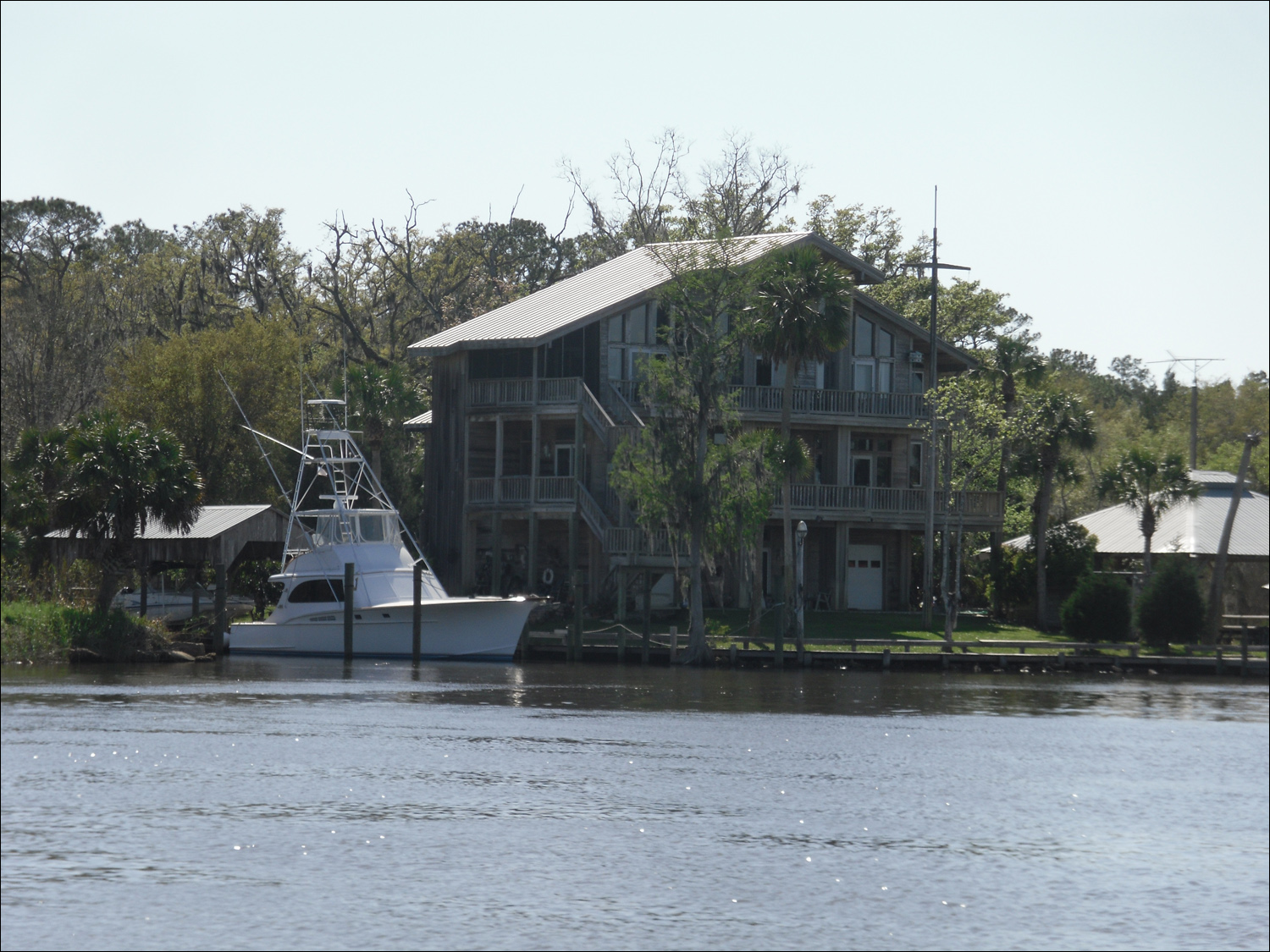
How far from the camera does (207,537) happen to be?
48094 mm

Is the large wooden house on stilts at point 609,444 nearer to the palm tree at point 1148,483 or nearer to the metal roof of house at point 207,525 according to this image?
the palm tree at point 1148,483

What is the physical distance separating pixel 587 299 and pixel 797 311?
380 inches

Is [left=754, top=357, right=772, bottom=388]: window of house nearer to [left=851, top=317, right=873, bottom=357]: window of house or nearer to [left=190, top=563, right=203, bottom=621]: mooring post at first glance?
[left=851, top=317, right=873, bottom=357]: window of house

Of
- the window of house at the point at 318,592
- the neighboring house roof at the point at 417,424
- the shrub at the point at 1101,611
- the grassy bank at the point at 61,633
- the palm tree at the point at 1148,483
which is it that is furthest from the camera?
the neighboring house roof at the point at 417,424

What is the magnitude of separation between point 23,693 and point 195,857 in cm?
1781

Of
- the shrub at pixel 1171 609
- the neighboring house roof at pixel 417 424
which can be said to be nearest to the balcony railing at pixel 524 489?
the neighboring house roof at pixel 417 424

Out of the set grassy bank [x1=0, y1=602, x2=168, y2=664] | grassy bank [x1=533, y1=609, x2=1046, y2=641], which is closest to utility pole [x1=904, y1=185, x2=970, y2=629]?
grassy bank [x1=533, y1=609, x2=1046, y2=641]

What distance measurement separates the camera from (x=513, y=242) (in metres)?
89.9

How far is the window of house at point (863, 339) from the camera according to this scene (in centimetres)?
5812

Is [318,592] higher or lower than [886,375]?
lower

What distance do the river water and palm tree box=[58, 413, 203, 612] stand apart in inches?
189

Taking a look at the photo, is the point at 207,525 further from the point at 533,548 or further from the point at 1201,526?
the point at 1201,526

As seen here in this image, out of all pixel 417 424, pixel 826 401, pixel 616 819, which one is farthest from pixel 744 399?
pixel 616 819

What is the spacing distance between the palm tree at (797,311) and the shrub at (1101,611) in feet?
28.7
